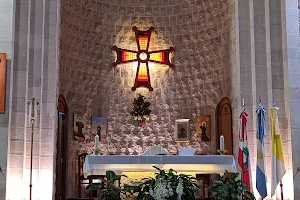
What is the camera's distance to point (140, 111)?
12555mm

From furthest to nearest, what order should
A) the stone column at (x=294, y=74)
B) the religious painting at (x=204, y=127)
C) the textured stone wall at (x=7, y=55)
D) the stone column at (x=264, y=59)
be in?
the religious painting at (x=204, y=127), the stone column at (x=264, y=59), the stone column at (x=294, y=74), the textured stone wall at (x=7, y=55)

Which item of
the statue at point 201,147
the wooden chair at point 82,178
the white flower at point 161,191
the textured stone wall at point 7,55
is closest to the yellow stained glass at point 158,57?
the statue at point 201,147

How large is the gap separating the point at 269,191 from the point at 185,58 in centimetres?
414

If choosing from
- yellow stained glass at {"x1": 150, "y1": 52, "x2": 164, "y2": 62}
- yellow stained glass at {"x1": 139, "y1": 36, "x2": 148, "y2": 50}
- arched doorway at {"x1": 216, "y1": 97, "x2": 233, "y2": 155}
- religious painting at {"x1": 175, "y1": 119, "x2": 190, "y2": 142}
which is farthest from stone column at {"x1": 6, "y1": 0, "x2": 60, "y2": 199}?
arched doorway at {"x1": 216, "y1": 97, "x2": 233, "y2": 155}

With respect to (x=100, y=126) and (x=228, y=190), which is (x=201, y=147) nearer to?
(x=100, y=126)

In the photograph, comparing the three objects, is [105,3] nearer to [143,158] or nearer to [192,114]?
[192,114]

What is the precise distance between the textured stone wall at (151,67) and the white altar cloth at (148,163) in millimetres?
2749

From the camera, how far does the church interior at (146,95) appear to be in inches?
378

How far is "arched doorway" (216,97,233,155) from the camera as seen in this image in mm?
11406

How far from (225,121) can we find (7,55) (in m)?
5.03

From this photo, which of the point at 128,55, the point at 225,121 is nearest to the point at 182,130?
the point at 225,121

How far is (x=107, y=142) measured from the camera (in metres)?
12.5

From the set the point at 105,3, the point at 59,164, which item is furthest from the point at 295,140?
the point at 105,3

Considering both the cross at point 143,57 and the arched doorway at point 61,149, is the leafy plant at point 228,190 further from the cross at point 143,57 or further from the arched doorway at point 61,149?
the cross at point 143,57
